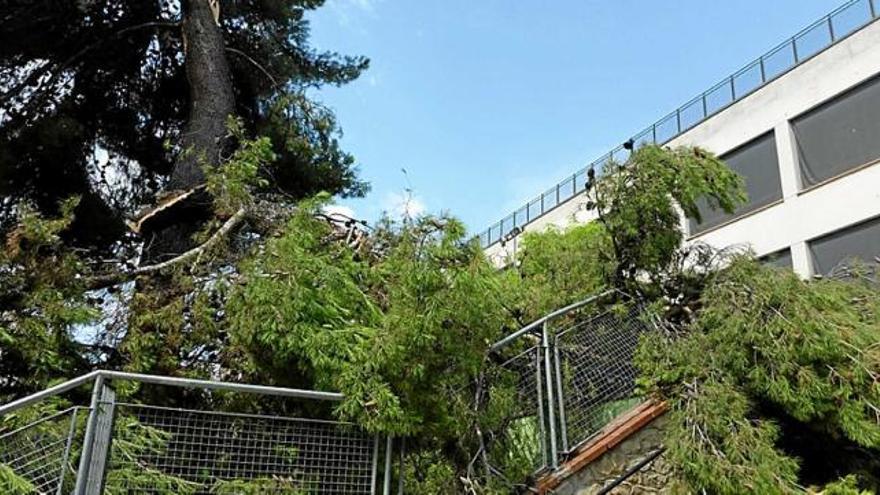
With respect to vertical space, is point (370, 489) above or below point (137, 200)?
below

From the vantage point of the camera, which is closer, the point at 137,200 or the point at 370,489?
the point at 370,489

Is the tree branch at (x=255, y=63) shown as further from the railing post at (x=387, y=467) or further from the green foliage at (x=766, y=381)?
the green foliage at (x=766, y=381)

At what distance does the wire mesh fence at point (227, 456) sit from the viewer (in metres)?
3.62

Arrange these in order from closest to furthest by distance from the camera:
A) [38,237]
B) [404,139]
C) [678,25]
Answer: [38,237] < [404,139] < [678,25]

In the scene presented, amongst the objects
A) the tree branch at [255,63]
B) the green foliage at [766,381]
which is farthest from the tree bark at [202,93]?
the green foliage at [766,381]

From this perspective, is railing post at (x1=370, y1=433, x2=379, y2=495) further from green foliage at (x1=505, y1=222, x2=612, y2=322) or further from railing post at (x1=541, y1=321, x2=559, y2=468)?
green foliage at (x1=505, y1=222, x2=612, y2=322)

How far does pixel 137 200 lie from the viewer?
29.6ft

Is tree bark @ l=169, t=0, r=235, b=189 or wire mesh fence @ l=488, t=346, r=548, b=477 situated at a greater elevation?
tree bark @ l=169, t=0, r=235, b=189

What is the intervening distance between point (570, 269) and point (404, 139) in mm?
2056

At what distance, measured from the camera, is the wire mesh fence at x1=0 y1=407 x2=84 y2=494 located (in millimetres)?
3398

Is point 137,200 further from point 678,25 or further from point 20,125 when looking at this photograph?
point 678,25

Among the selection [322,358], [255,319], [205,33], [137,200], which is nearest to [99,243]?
[137,200]

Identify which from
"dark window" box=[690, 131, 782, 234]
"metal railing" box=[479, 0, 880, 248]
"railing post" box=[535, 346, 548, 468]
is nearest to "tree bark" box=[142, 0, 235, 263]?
"railing post" box=[535, 346, 548, 468]

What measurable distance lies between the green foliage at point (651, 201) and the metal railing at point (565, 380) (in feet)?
1.18
